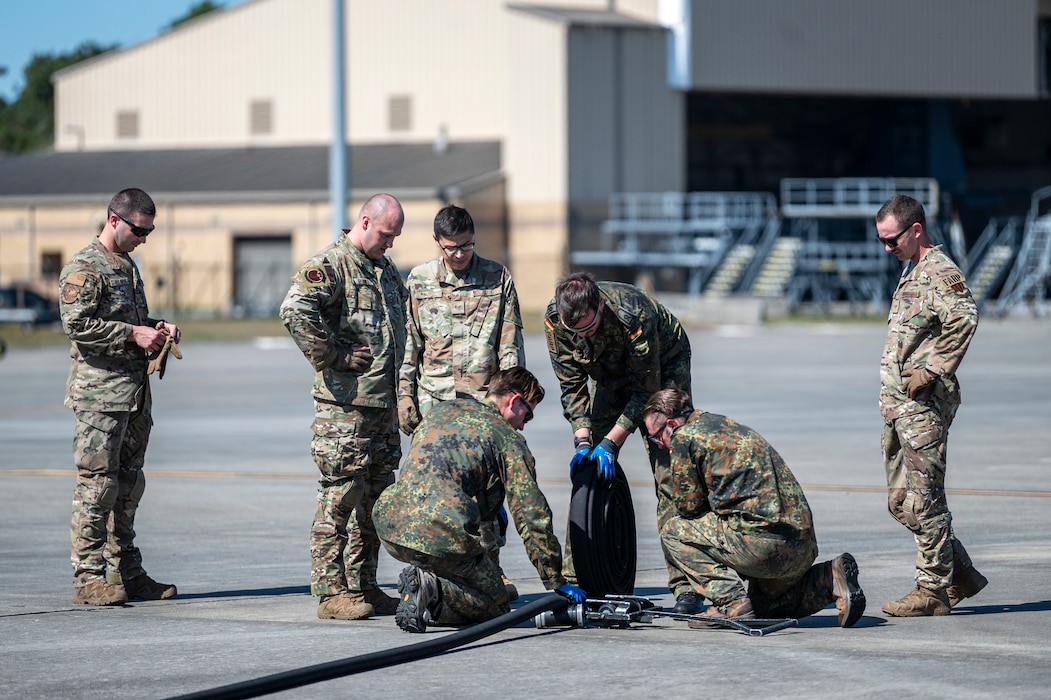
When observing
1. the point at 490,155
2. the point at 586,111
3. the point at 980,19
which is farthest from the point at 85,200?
the point at 980,19

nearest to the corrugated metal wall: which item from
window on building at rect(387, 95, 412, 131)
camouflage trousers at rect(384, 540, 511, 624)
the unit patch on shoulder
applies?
window on building at rect(387, 95, 412, 131)

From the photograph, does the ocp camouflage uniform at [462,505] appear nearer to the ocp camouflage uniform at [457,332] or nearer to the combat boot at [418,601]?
the combat boot at [418,601]

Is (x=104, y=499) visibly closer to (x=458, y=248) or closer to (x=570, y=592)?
(x=458, y=248)

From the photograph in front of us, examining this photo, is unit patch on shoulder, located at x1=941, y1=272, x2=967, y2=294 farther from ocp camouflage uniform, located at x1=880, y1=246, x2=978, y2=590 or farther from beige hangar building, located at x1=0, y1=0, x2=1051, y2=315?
beige hangar building, located at x1=0, y1=0, x2=1051, y2=315

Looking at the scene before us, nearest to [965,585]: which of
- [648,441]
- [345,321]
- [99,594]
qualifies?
[648,441]

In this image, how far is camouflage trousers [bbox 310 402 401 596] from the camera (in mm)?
8008

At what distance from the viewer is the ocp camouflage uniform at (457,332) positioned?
8625 mm

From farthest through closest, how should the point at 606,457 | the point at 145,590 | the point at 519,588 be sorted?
the point at 519,588, the point at 145,590, the point at 606,457

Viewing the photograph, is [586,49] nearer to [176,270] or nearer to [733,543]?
[176,270]

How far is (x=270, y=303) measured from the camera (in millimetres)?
53031

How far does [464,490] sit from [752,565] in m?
1.38

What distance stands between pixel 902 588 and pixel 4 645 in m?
4.56

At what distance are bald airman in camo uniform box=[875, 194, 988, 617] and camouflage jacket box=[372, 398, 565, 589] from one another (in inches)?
71.5

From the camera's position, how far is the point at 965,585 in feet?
25.8
